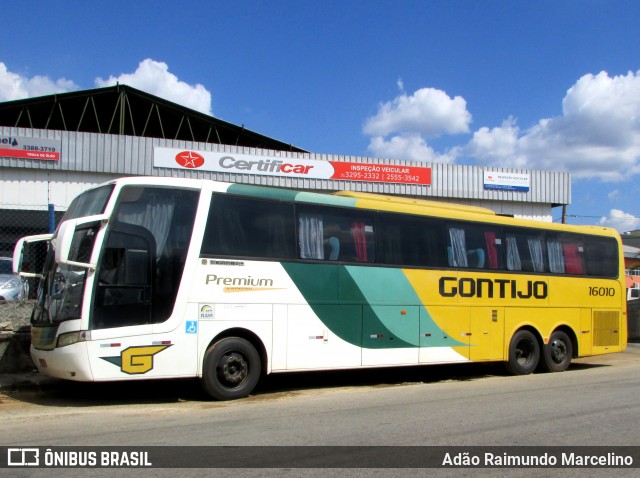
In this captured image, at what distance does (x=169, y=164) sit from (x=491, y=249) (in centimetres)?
1411

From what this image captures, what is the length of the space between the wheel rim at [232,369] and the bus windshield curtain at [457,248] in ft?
15.8

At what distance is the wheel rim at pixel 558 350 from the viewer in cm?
1366

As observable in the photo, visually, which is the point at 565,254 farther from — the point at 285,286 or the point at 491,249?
the point at 285,286

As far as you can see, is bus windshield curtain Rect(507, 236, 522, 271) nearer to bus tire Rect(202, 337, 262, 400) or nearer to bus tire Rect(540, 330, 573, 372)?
bus tire Rect(540, 330, 573, 372)

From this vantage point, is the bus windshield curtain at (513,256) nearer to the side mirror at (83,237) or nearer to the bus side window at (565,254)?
the bus side window at (565,254)

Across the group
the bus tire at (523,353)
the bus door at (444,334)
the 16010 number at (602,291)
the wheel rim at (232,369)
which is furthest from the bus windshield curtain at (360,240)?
the 16010 number at (602,291)

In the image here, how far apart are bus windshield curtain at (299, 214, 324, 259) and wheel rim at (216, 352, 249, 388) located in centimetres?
200

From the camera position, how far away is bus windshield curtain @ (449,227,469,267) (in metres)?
12.1

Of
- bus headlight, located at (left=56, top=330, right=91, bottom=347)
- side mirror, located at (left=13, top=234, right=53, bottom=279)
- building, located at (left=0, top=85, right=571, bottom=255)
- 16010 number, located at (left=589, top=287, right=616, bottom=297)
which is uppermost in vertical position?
building, located at (left=0, top=85, right=571, bottom=255)

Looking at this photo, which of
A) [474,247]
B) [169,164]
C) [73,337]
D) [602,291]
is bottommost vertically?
[73,337]

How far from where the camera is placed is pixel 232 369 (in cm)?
937

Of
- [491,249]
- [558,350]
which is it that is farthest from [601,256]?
[491,249]

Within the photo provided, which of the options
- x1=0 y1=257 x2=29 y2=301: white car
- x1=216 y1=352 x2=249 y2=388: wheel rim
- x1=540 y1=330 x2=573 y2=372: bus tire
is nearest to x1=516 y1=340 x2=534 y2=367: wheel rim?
x1=540 y1=330 x2=573 y2=372: bus tire

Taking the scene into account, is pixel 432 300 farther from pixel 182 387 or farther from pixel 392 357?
pixel 182 387
